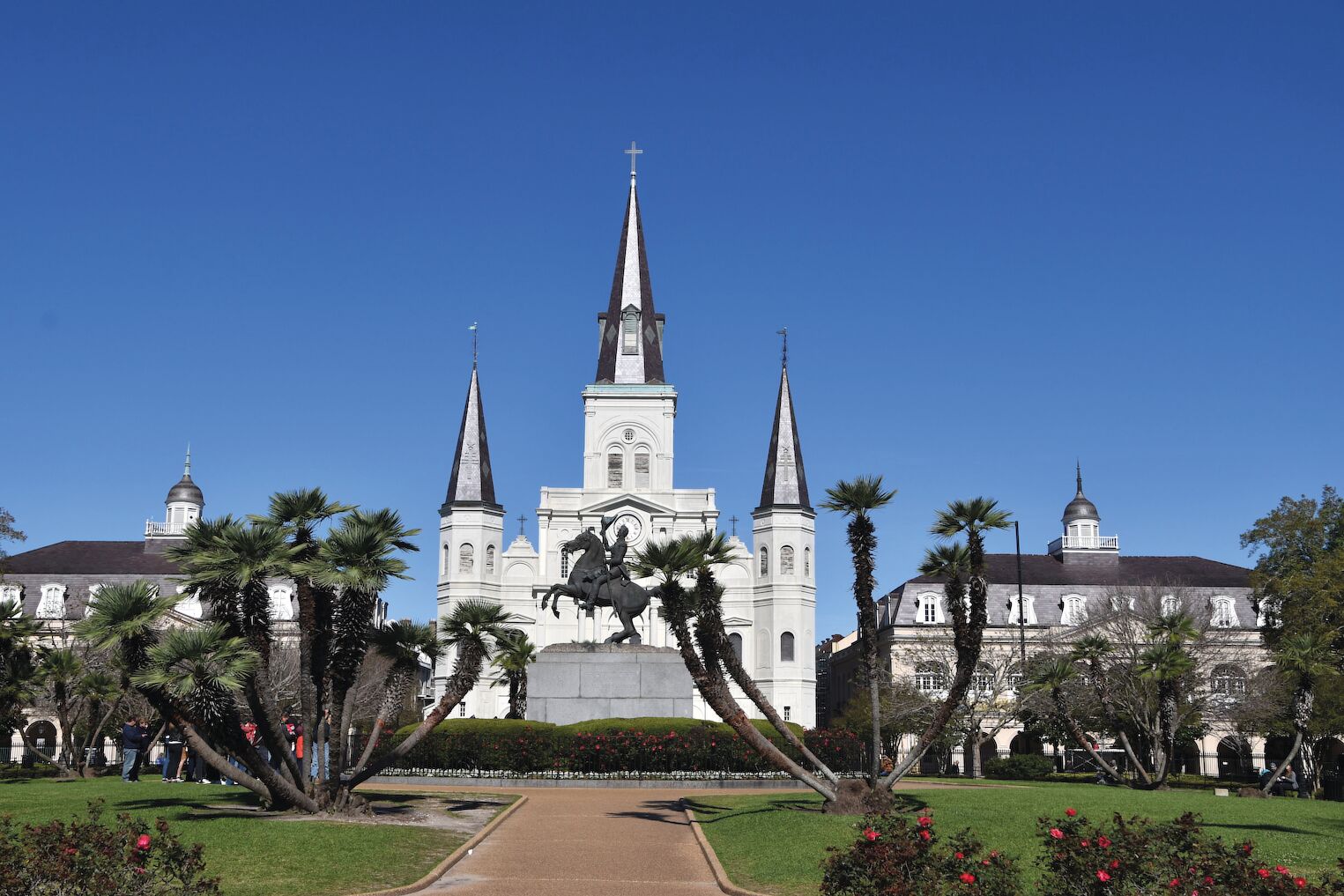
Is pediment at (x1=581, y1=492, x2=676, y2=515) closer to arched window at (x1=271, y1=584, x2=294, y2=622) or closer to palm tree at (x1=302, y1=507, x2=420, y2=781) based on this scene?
arched window at (x1=271, y1=584, x2=294, y2=622)

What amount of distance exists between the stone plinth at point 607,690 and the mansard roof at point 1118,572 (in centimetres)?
5457

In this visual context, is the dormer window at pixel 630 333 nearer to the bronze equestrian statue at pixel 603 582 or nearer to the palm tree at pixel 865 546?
the bronze equestrian statue at pixel 603 582

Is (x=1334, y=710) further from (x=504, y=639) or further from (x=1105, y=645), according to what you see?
(x=504, y=639)

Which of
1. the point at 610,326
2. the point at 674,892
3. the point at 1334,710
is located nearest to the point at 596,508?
the point at 610,326

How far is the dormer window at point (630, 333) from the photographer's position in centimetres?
10362

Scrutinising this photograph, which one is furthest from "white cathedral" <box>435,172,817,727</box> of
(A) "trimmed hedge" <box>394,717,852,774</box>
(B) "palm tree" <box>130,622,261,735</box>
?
(B) "palm tree" <box>130,622,261,735</box>

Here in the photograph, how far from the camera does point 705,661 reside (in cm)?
2317

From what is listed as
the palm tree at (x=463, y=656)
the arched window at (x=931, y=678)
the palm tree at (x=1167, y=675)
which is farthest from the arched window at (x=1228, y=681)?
the palm tree at (x=463, y=656)

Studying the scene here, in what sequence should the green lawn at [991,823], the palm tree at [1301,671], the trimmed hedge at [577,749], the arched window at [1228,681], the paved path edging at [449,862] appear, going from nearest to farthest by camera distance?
the paved path edging at [449,862] < the green lawn at [991,823] < the trimmed hedge at [577,749] < the palm tree at [1301,671] < the arched window at [1228,681]

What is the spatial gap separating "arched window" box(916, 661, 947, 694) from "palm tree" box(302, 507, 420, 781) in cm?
5041

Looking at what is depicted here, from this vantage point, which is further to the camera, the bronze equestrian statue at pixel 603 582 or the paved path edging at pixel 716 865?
the bronze equestrian statue at pixel 603 582

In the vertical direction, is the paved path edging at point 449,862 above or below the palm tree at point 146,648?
below

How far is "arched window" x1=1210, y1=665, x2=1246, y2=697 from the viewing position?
63.3 m

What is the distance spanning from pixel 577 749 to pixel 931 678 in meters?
46.5
